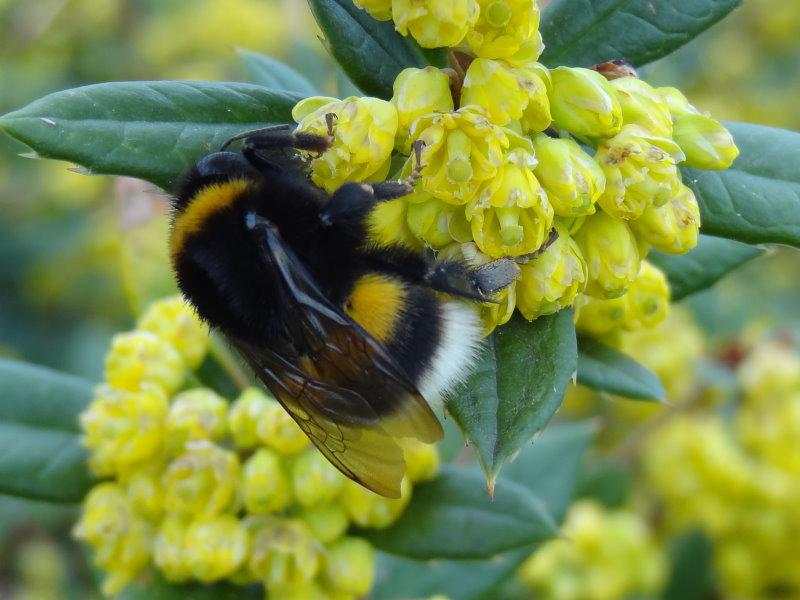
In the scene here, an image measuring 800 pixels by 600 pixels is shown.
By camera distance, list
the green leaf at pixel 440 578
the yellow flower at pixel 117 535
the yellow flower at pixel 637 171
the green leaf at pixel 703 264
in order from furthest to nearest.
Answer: the green leaf at pixel 440 578, the green leaf at pixel 703 264, the yellow flower at pixel 117 535, the yellow flower at pixel 637 171

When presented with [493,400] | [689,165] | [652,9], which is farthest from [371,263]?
[652,9]

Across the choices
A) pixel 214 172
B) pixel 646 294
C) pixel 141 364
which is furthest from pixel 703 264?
pixel 141 364

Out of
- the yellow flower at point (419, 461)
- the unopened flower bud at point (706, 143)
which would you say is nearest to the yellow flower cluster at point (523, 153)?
→ the unopened flower bud at point (706, 143)

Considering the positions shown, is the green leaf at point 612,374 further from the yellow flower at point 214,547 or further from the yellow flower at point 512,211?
the yellow flower at point 214,547

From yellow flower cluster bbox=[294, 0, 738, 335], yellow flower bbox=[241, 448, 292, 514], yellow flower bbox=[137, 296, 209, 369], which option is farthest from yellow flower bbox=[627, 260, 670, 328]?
yellow flower bbox=[137, 296, 209, 369]

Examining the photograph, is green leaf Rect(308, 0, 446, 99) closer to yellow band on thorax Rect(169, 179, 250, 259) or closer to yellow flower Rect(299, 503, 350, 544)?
yellow band on thorax Rect(169, 179, 250, 259)

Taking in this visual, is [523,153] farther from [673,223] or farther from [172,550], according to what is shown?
[172,550]
